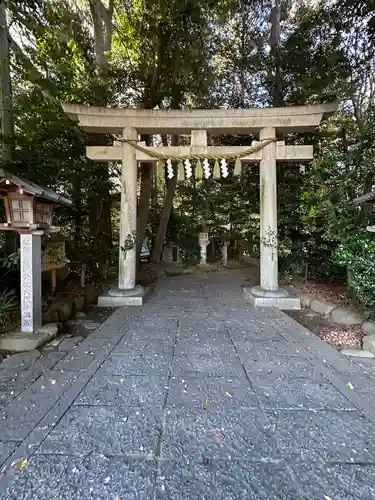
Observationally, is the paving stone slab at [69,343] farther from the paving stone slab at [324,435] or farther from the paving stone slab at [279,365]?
the paving stone slab at [324,435]

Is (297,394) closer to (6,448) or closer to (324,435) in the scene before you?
(324,435)

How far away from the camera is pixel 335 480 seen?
4.61 feet

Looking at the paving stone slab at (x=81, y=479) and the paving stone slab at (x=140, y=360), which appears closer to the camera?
the paving stone slab at (x=81, y=479)

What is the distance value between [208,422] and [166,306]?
3.20 m

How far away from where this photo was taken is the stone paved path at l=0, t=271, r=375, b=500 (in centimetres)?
138

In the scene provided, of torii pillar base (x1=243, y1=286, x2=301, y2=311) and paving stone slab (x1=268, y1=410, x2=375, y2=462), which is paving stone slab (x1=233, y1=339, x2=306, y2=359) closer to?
paving stone slab (x1=268, y1=410, x2=375, y2=462)

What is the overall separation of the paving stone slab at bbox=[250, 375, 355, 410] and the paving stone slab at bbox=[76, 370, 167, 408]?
0.82m

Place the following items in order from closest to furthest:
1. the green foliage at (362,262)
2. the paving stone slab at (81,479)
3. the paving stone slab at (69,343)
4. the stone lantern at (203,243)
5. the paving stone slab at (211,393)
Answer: the paving stone slab at (81,479)
the paving stone slab at (211,393)
the paving stone slab at (69,343)
the green foliage at (362,262)
the stone lantern at (203,243)

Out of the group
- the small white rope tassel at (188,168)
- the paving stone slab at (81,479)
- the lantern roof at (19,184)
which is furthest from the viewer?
the small white rope tassel at (188,168)

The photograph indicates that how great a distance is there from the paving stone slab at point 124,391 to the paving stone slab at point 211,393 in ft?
0.36

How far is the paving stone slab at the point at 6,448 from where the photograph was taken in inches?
61.0

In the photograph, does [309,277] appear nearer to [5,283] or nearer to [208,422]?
[208,422]

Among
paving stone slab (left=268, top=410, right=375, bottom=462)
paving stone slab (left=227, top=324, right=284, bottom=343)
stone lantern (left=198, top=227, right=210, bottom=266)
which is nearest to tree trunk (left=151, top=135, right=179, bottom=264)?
stone lantern (left=198, top=227, right=210, bottom=266)

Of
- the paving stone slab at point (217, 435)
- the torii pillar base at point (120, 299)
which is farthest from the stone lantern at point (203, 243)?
the paving stone slab at point (217, 435)
